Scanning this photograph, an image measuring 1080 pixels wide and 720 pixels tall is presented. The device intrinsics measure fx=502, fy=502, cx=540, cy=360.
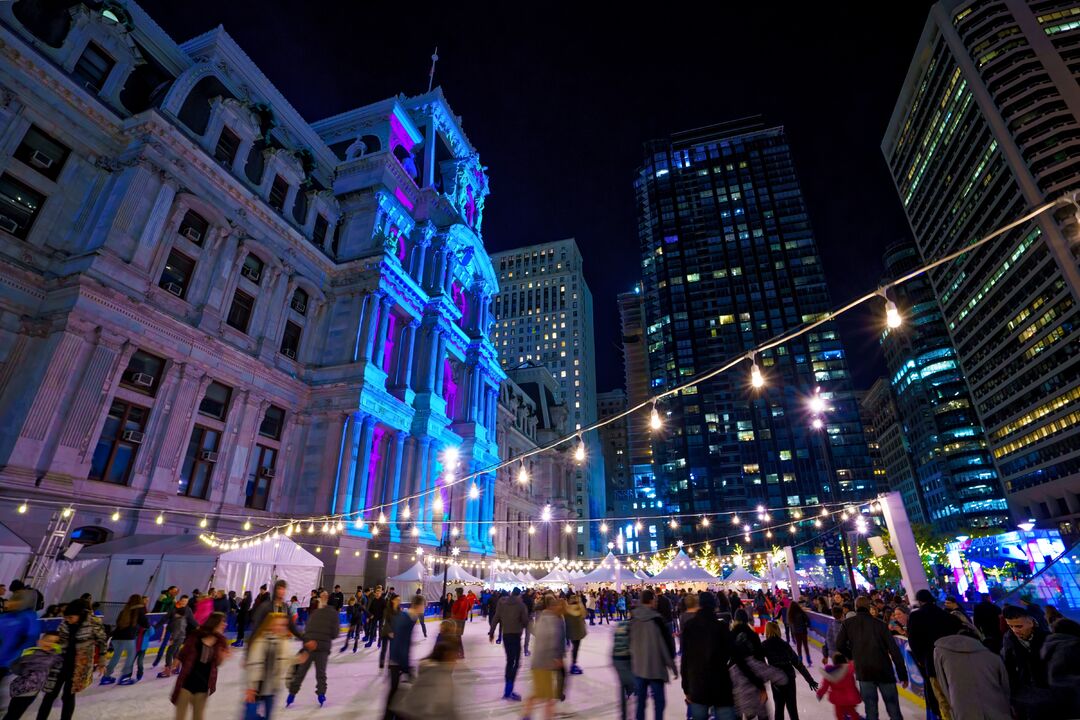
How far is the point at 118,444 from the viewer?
21938mm

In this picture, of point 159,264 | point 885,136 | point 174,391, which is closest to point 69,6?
point 159,264

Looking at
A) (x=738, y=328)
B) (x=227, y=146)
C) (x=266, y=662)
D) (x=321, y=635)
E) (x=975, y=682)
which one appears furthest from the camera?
(x=738, y=328)

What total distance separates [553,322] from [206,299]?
96179mm

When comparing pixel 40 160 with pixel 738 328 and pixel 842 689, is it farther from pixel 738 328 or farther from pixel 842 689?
pixel 738 328

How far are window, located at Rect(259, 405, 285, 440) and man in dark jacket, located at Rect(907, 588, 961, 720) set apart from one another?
3065 cm

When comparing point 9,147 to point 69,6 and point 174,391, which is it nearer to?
point 69,6

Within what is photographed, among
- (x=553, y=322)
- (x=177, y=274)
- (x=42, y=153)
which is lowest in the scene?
(x=177, y=274)

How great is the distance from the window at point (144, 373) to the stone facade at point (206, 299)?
83 millimetres

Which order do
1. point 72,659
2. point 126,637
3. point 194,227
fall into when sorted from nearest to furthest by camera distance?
point 72,659 < point 126,637 < point 194,227

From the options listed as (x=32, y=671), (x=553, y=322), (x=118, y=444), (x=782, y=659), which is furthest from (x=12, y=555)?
(x=553, y=322)

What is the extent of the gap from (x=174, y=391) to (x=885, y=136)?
485ft

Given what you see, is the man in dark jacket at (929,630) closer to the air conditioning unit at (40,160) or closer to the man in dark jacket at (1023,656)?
the man in dark jacket at (1023,656)

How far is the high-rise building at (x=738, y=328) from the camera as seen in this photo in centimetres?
10550

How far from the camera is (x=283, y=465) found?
3020 cm
